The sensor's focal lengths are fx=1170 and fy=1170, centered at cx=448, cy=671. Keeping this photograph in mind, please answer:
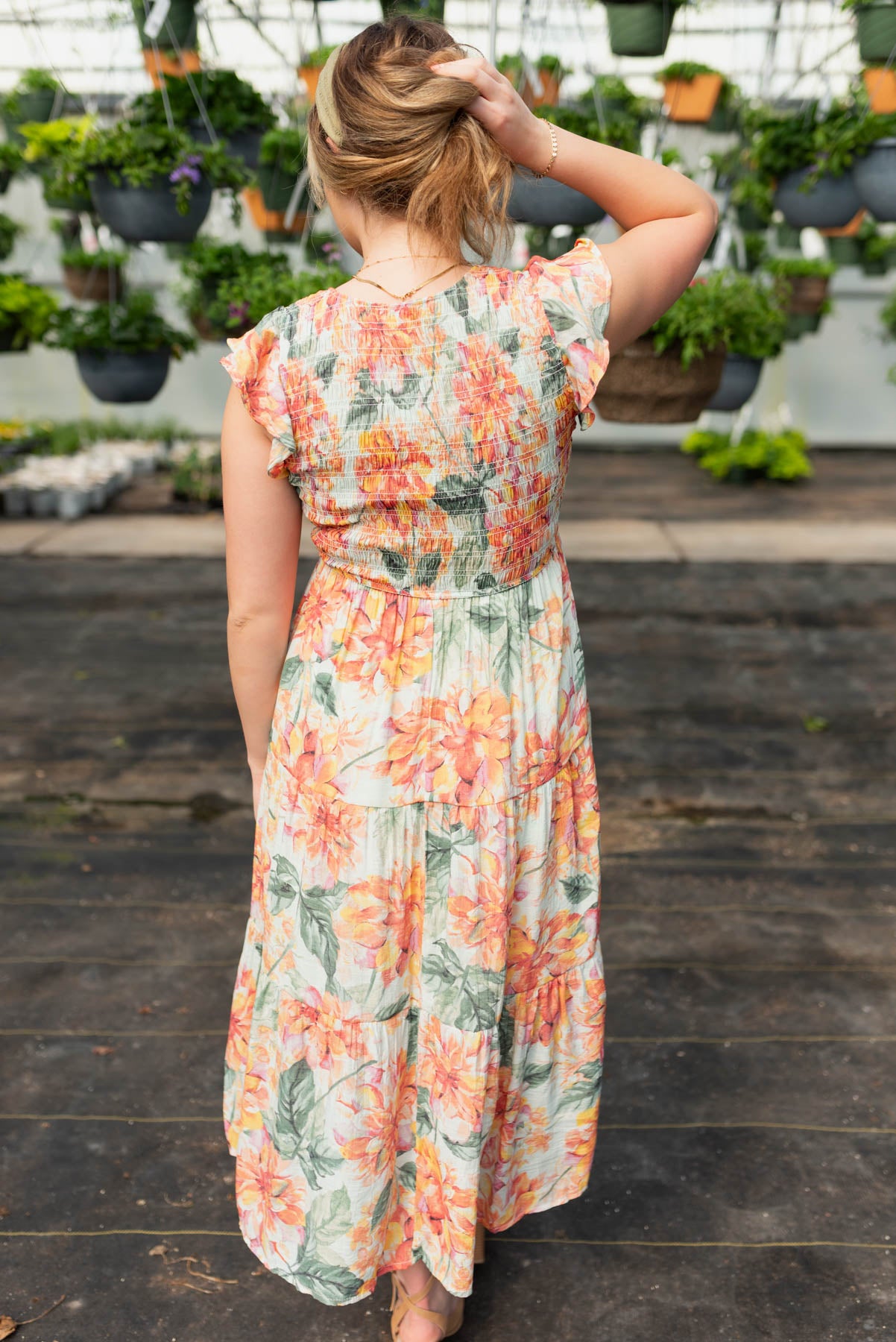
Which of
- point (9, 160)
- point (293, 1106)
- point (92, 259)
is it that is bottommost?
point (293, 1106)

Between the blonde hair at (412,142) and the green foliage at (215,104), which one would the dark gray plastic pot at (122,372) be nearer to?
the green foliage at (215,104)

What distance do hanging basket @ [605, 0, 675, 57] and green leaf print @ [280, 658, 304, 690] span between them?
2566 mm

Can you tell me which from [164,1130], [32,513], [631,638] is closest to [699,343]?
[631,638]

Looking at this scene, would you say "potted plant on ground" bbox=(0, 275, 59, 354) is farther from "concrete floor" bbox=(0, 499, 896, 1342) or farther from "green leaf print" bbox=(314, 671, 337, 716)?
"green leaf print" bbox=(314, 671, 337, 716)

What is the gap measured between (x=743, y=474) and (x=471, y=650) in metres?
7.79

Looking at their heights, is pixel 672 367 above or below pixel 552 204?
below

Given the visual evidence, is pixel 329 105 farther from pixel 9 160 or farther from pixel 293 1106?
pixel 9 160

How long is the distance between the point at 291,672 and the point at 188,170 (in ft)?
8.04

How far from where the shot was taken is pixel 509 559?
4.28 ft

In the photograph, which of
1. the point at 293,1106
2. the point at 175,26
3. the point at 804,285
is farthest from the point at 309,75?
the point at 804,285

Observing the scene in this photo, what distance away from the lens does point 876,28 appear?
3287mm

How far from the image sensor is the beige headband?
3.66 ft

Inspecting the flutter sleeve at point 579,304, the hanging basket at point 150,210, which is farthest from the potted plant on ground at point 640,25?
the flutter sleeve at point 579,304

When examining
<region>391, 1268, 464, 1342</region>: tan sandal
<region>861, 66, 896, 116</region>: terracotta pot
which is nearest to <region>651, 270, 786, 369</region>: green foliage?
<region>861, 66, 896, 116</region>: terracotta pot
